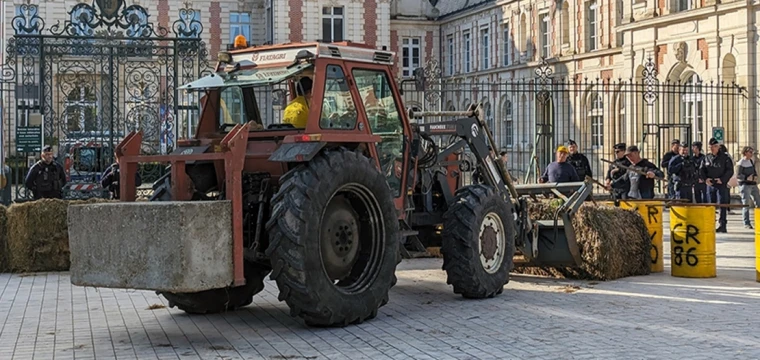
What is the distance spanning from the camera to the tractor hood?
31.3ft

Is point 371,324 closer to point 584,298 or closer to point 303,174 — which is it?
point 303,174

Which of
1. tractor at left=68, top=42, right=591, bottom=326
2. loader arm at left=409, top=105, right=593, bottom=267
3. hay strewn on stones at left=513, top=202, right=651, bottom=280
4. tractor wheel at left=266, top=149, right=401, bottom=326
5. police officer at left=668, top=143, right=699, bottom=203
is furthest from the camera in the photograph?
police officer at left=668, top=143, right=699, bottom=203

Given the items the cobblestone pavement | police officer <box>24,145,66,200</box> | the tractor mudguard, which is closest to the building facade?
police officer <box>24,145,66,200</box>

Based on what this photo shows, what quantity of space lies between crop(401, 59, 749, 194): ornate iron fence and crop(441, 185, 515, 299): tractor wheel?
1092 cm

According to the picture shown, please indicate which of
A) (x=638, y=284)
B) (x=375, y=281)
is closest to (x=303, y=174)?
(x=375, y=281)

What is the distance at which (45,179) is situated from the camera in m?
17.4

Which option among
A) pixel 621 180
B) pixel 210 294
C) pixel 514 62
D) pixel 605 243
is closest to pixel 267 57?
pixel 210 294

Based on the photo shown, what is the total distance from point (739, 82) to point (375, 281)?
22.6m

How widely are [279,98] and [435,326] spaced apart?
296 centimetres

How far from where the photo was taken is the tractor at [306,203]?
8461 mm

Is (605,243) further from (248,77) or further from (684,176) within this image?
(684,176)

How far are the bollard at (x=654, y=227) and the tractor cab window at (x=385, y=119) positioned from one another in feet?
14.1

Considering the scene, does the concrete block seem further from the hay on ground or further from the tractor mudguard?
the hay on ground

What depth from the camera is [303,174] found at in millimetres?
8852
